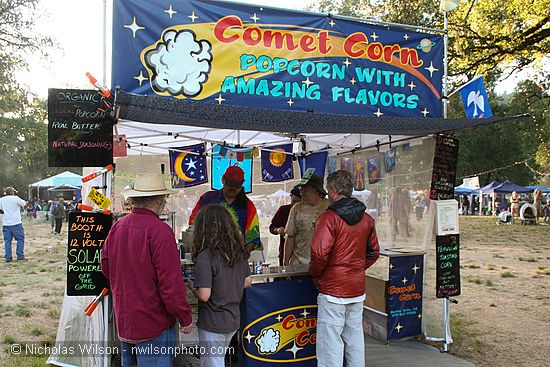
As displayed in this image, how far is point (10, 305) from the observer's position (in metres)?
6.82

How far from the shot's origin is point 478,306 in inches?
275

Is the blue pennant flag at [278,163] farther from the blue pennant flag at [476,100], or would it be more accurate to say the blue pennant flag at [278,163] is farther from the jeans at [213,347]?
the jeans at [213,347]

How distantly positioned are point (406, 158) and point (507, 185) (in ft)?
90.9

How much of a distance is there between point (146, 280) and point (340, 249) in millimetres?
1443

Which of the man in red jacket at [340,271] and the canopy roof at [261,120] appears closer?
the canopy roof at [261,120]

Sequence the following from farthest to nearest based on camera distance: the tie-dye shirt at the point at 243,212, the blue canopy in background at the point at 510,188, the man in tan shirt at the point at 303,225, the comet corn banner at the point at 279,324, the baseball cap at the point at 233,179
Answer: the blue canopy in background at the point at 510,188, the man in tan shirt at the point at 303,225, the tie-dye shirt at the point at 243,212, the baseball cap at the point at 233,179, the comet corn banner at the point at 279,324

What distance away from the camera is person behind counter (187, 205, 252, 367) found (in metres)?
2.96

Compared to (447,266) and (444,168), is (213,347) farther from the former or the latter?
(444,168)

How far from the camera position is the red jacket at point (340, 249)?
3414 millimetres

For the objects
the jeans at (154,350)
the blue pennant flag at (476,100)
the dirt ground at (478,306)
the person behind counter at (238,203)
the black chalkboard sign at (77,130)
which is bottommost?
the dirt ground at (478,306)

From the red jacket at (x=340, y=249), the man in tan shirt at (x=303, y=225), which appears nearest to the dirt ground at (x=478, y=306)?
the man in tan shirt at (x=303, y=225)

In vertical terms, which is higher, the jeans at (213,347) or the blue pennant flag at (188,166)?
the blue pennant flag at (188,166)

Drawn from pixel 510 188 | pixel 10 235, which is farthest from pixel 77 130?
pixel 510 188

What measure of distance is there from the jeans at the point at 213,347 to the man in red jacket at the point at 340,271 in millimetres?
847
